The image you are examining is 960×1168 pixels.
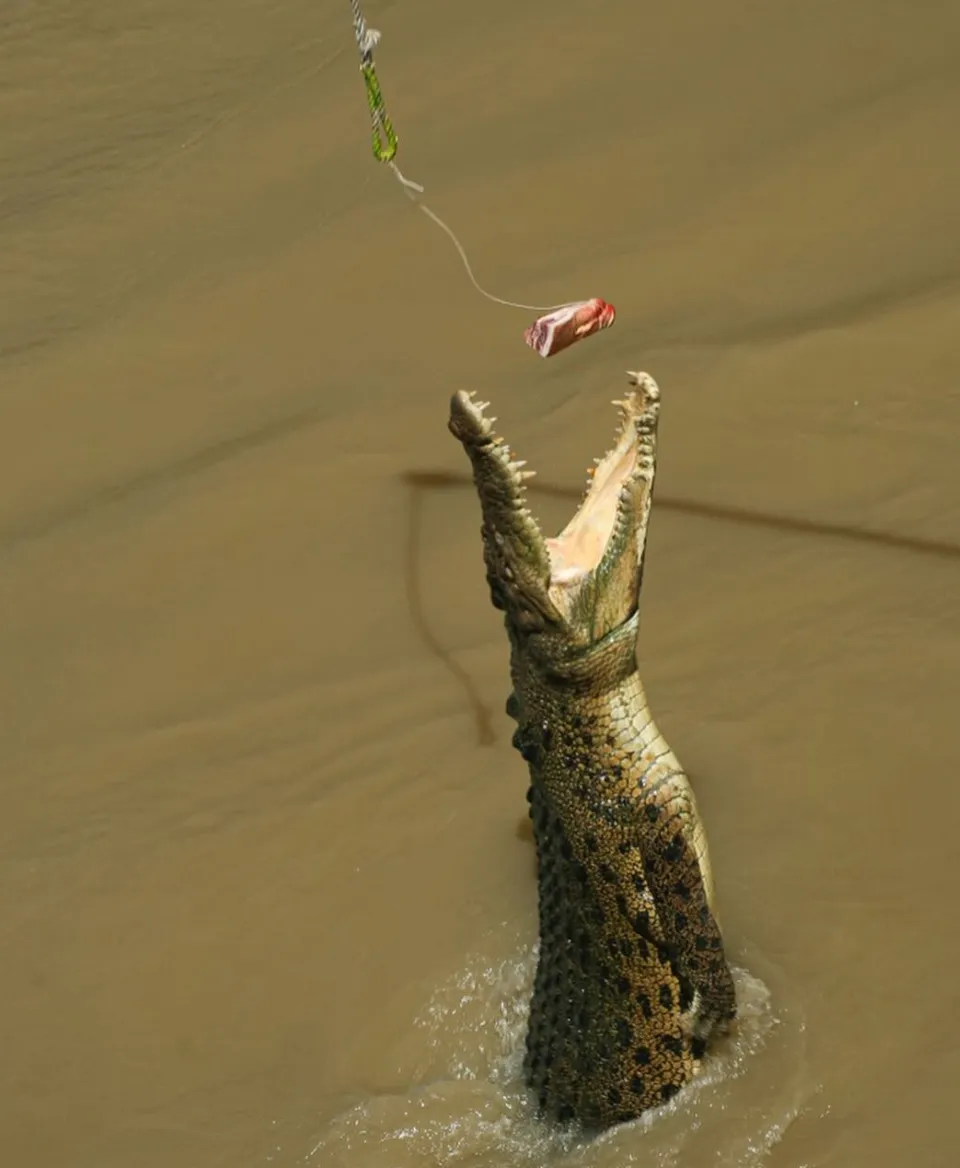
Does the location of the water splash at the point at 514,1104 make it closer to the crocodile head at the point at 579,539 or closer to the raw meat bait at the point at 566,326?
the crocodile head at the point at 579,539

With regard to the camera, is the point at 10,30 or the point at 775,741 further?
the point at 10,30

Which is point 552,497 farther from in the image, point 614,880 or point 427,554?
point 614,880

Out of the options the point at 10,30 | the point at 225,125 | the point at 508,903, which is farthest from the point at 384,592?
the point at 10,30

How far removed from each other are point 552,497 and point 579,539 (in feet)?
4.70

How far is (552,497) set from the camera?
4.68 meters

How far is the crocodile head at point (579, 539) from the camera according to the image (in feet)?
10.2

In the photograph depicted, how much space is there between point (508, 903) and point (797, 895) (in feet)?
2.25

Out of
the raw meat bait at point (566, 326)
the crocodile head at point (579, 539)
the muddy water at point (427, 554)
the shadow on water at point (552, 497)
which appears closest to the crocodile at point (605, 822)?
the crocodile head at point (579, 539)

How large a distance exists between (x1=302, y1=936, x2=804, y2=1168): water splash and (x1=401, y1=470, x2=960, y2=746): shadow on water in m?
0.73

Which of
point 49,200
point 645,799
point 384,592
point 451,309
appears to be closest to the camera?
point 645,799

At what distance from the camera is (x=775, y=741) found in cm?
394

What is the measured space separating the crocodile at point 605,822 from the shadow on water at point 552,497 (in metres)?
0.84

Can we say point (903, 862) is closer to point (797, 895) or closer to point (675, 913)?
point (797, 895)

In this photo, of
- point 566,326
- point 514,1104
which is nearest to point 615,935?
point 514,1104
